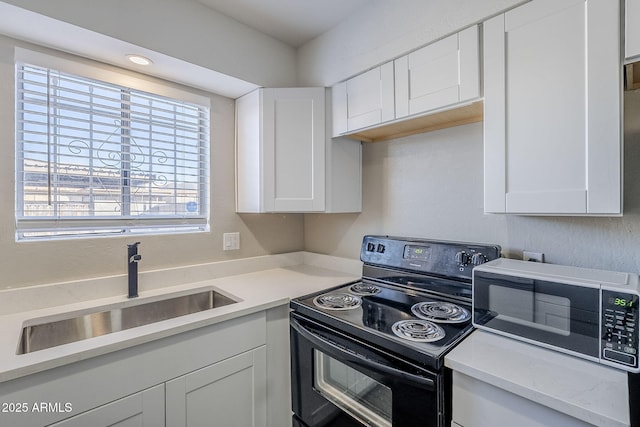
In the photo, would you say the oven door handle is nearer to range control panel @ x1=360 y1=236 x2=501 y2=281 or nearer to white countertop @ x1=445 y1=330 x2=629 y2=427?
white countertop @ x1=445 y1=330 x2=629 y2=427

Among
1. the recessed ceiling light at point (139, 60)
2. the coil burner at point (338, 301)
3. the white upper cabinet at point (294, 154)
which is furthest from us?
the white upper cabinet at point (294, 154)

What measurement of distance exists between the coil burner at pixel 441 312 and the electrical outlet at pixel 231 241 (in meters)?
1.25

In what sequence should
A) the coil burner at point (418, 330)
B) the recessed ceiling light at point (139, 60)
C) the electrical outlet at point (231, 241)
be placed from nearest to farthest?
the coil burner at point (418, 330), the recessed ceiling light at point (139, 60), the electrical outlet at point (231, 241)

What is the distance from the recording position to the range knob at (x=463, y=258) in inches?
54.7

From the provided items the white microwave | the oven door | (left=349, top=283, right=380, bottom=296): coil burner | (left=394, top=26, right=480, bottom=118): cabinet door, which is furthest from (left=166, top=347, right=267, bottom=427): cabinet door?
(left=394, top=26, right=480, bottom=118): cabinet door

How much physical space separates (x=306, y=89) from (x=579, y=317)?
1.70 metres

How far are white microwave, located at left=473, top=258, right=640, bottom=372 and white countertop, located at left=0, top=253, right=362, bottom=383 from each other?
0.88 meters

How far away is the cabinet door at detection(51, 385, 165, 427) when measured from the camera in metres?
0.96

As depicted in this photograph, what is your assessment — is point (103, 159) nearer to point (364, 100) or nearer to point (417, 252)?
point (364, 100)

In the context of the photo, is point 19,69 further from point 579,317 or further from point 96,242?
point 579,317

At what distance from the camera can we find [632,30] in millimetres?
883

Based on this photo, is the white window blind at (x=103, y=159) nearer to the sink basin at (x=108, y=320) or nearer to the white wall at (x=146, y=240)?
the white wall at (x=146, y=240)

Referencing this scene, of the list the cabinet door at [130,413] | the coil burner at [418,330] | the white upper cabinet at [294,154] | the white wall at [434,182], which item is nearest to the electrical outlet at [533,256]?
the white wall at [434,182]

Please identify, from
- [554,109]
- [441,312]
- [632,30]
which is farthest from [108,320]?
[632,30]
